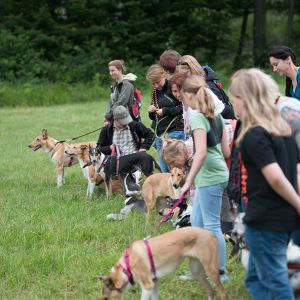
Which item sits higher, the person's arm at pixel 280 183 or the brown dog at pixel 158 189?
the person's arm at pixel 280 183

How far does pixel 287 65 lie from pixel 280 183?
9.64 feet

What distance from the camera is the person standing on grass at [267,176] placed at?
3.67 metres

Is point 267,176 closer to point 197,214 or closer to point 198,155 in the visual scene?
point 198,155

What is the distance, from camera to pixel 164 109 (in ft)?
27.1

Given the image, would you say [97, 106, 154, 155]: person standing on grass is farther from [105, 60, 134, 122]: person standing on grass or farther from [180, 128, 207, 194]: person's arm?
[180, 128, 207, 194]: person's arm

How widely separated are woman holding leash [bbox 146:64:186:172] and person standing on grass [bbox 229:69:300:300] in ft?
14.3

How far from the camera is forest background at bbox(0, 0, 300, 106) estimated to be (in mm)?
30672

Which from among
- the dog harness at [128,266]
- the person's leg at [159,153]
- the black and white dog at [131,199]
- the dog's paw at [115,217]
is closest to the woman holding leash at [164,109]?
the person's leg at [159,153]

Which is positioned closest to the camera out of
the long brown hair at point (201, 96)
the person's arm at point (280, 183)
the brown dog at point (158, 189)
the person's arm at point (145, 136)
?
the person's arm at point (280, 183)

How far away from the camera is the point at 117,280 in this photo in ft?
15.9

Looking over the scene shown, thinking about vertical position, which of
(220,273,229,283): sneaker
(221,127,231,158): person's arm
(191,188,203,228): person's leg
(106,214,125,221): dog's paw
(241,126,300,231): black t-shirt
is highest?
(241,126,300,231): black t-shirt

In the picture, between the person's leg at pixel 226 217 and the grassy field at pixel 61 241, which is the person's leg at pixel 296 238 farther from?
the person's leg at pixel 226 217

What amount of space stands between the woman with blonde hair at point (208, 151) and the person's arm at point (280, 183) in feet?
4.14

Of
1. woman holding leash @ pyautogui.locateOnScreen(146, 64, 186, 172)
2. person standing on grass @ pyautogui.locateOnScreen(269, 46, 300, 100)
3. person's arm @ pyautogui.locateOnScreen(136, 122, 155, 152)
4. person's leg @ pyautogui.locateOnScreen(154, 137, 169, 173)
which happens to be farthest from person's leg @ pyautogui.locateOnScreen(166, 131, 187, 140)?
person standing on grass @ pyautogui.locateOnScreen(269, 46, 300, 100)
